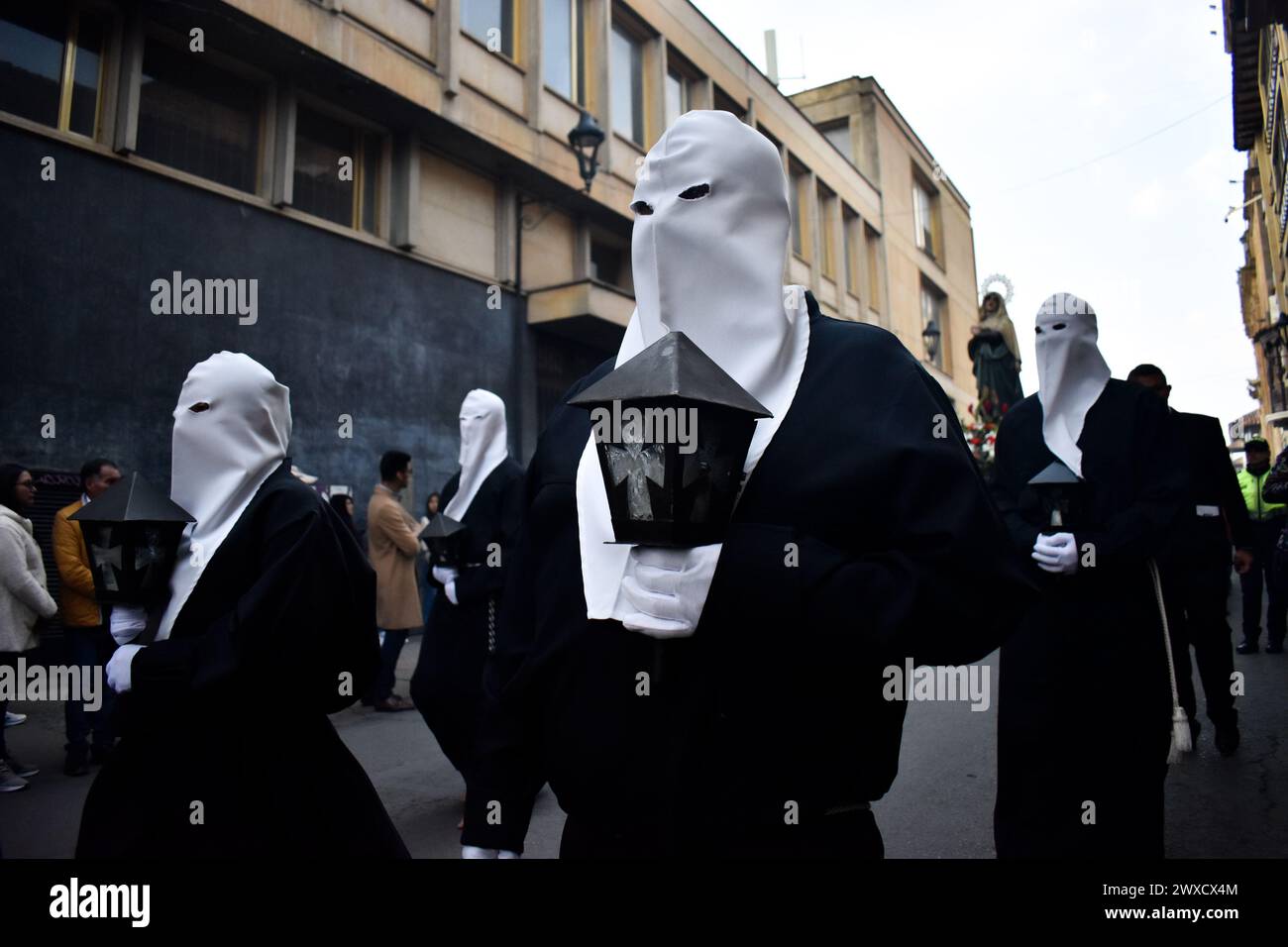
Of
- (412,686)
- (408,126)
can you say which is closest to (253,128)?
(408,126)

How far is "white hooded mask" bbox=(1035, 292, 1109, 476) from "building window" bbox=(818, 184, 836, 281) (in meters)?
22.0

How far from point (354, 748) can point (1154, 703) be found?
518 cm

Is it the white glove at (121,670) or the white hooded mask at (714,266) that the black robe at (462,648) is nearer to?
the white glove at (121,670)

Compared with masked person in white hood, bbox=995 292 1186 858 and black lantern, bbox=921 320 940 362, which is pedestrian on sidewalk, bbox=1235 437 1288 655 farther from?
black lantern, bbox=921 320 940 362

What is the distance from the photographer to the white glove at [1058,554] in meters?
3.35

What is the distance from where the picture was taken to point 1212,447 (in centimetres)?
553

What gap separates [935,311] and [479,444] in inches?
1304

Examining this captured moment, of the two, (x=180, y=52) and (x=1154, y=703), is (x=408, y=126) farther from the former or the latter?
(x=1154, y=703)

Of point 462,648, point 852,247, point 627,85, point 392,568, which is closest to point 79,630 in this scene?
point 392,568

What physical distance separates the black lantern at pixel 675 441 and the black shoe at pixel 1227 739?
5.46 m

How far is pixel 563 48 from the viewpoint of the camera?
15.6m

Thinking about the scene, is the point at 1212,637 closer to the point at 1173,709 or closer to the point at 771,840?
the point at 1173,709

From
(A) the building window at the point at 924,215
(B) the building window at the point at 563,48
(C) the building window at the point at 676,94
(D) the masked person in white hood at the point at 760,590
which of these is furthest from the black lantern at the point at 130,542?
(A) the building window at the point at 924,215

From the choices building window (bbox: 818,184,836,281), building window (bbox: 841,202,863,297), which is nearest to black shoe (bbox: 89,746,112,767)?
building window (bbox: 818,184,836,281)
